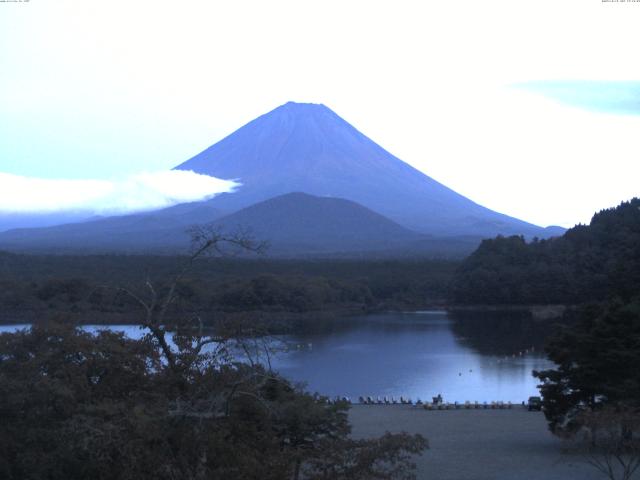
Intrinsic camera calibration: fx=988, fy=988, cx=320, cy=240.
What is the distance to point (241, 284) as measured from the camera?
30859 mm

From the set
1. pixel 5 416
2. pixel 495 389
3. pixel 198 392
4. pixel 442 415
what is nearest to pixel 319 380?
pixel 495 389

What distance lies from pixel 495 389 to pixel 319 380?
9.71 ft

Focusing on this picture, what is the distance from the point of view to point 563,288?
3125cm

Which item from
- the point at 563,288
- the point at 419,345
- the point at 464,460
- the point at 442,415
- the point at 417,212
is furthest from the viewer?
the point at 417,212

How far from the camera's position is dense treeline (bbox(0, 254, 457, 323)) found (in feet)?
84.3

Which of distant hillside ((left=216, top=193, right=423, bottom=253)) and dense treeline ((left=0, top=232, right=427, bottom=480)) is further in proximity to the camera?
distant hillside ((left=216, top=193, right=423, bottom=253))

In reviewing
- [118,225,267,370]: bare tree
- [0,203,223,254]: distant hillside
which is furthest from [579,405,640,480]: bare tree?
[0,203,223,254]: distant hillside

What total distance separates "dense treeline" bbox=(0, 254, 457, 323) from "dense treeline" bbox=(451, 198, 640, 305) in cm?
183

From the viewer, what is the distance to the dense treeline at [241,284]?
25.7 m

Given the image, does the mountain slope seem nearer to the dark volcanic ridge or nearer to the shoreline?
the dark volcanic ridge

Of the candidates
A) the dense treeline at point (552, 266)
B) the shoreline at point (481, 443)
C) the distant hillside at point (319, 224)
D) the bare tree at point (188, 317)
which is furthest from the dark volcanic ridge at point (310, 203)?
the bare tree at point (188, 317)

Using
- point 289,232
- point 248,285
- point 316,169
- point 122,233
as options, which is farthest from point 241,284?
point 316,169

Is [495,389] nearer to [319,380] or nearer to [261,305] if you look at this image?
[319,380]

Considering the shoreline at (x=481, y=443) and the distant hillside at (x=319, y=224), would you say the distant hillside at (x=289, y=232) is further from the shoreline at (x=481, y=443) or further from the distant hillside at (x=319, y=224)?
the shoreline at (x=481, y=443)
